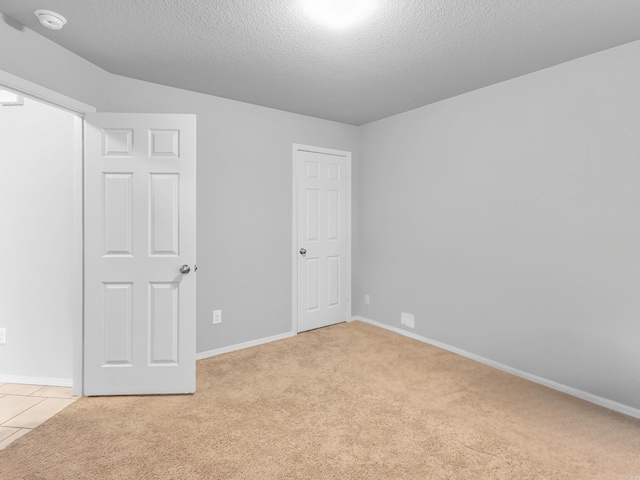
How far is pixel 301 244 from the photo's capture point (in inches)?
157

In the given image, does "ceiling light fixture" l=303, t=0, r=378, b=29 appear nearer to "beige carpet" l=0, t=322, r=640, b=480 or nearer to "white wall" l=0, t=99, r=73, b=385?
"white wall" l=0, t=99, r=73, b=385

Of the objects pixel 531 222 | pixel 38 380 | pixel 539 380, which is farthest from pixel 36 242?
pixel 539 380

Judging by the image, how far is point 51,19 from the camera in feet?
6.53

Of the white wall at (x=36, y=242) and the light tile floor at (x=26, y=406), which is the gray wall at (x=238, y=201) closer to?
the white wall at (x=36, y=242)

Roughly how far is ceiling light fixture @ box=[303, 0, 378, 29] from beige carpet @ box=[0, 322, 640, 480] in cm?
243

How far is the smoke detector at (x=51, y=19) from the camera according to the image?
194 cm

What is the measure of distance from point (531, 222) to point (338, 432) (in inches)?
84.9

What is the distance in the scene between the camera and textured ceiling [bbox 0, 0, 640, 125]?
1929 mm

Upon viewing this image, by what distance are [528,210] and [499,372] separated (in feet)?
4.50

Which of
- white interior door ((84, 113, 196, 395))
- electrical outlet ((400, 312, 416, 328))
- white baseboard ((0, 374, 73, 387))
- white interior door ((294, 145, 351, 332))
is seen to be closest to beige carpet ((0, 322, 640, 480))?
white interior door ((84, 113, 196, 395))

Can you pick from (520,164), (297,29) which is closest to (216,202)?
(297,29)

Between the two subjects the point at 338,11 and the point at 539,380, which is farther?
the point at 539,380

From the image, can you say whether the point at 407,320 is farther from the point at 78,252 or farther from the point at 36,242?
the point at 36,242

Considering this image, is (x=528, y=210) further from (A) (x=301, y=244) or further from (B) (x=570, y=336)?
(A) (x=301, y=244)
